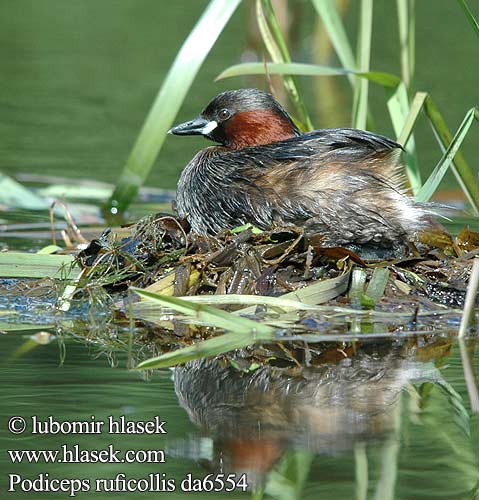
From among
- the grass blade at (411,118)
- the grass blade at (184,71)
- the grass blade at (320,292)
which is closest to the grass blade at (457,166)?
the grass blade at (411,118)

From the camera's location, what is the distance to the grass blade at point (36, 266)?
5.43 meters

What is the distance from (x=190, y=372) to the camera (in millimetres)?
4375

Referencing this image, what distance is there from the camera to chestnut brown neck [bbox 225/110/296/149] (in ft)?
19.7

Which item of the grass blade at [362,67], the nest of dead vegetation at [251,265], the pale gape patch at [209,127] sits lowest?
the nest of dead vegetation at [251,265]

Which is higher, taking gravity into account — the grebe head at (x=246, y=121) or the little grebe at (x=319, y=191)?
the grebe head at (x=246, y=121)

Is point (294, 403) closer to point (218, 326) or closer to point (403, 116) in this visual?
point (218, 326)

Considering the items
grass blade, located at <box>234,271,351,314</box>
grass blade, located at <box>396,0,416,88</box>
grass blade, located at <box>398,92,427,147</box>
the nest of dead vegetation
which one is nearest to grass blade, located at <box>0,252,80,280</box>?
the nest of dead vegetation

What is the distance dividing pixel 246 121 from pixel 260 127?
0.08m

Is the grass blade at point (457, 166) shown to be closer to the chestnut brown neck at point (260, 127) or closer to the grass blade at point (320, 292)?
the chestnut brown neck at point (260, 127)

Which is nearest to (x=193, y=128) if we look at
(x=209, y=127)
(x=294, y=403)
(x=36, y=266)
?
(x=209, y=127)

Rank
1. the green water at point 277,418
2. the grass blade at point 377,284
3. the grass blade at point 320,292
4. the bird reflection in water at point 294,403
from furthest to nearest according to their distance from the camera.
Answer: the grass blade at point 377,284 < the grass blade at point 320,292 < the bird reflection in water at point 294,403 < the green water at point 277,418

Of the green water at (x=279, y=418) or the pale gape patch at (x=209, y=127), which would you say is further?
the pale gape patch at (x=209, y=127)

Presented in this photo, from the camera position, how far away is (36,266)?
5500 mm

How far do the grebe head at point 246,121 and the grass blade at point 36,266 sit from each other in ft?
3.47
